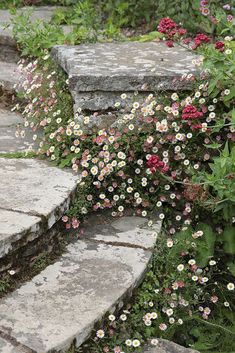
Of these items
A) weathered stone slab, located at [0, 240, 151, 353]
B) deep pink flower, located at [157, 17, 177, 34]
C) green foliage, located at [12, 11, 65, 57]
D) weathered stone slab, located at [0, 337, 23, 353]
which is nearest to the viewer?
weathered stone slab, located at [0, 337, 23, 353]

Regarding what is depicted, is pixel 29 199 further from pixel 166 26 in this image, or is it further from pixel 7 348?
pixel 166 26

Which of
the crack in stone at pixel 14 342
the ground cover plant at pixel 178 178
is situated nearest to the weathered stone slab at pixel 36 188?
the ground cover plant at pixel 178 178

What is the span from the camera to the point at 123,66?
12.1 ft

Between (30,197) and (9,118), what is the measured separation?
1343 millimetres

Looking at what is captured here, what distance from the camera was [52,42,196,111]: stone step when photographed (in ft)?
11.3

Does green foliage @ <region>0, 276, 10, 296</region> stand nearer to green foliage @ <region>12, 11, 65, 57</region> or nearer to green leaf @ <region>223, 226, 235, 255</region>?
green leaf @ <region>223, 226, 235, 255</region>

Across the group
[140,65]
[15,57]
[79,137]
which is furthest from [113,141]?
[15,57]

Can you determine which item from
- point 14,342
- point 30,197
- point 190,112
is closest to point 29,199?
point 30,197

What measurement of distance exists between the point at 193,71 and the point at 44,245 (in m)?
1.36

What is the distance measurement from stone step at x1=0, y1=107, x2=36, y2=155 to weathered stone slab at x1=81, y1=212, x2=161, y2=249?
63cm

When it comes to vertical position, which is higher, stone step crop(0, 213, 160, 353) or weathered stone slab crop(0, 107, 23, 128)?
weathered stone slab crop(0, 107, 23, 128)

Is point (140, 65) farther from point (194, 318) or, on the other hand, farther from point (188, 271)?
point (194, 318)

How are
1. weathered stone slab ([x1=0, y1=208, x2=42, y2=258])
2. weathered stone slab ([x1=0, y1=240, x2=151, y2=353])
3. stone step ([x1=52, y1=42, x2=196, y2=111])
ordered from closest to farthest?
weathered stone slab ([x1=0, y1=240, x2=151, y2=353]), weathered stone slab ([x1=0, y1=208, x2=42, y2=258]), stone step ([x1=52, y1=42, x2=196, y2=111])

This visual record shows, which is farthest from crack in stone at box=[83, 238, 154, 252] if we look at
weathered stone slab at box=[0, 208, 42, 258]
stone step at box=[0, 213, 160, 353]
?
weathered stone slab at box=[0, 208, 42, 258]
